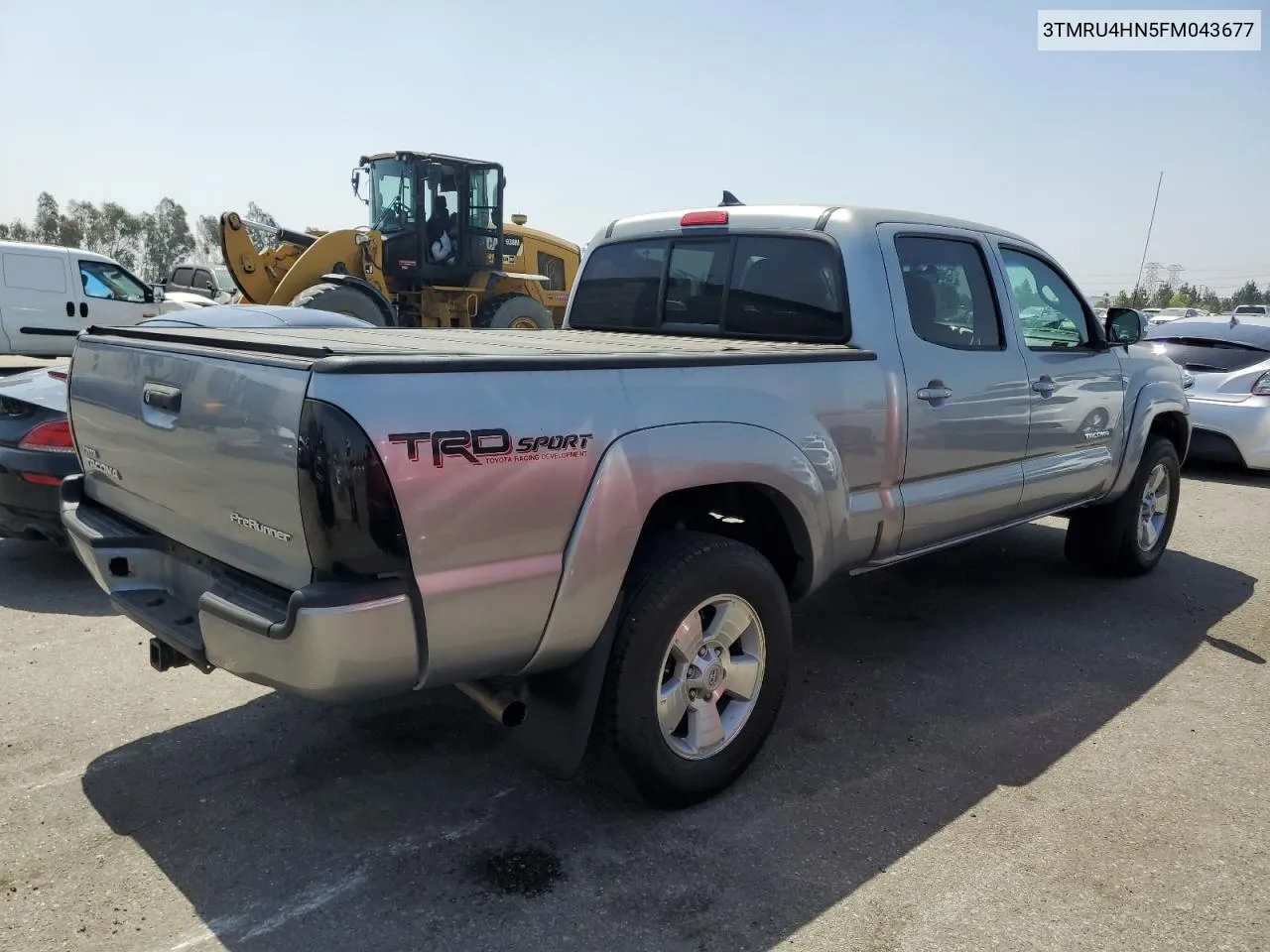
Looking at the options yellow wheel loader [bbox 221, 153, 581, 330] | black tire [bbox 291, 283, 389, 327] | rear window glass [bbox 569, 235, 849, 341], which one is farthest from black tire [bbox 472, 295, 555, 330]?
rear window glass [bbox 569, 235, 849, 341]

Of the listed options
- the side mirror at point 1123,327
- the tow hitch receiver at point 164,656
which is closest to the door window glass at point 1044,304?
the side mirror at point 1123,327

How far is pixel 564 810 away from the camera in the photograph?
10.1ft

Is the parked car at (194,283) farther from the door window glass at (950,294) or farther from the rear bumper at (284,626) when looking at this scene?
the rear bumper at (284,626)

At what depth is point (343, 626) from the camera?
2209 mm

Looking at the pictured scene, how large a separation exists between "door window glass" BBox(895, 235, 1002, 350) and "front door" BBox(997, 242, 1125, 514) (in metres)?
0.21

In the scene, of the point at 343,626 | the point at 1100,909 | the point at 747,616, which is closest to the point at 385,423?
the point at 343,626

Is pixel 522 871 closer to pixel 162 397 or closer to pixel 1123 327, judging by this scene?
pixel 162 397

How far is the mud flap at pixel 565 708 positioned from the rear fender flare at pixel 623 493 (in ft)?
0.20

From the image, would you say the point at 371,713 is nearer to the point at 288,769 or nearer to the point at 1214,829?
the point at 288,769

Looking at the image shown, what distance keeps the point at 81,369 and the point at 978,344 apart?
11.8ft

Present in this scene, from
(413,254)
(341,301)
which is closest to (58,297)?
(413,254)

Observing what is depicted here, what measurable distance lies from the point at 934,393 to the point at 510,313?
9.84 meters

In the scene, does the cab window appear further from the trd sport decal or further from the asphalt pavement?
the trd sport decal

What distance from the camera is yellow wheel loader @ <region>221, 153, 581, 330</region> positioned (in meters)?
11.8
